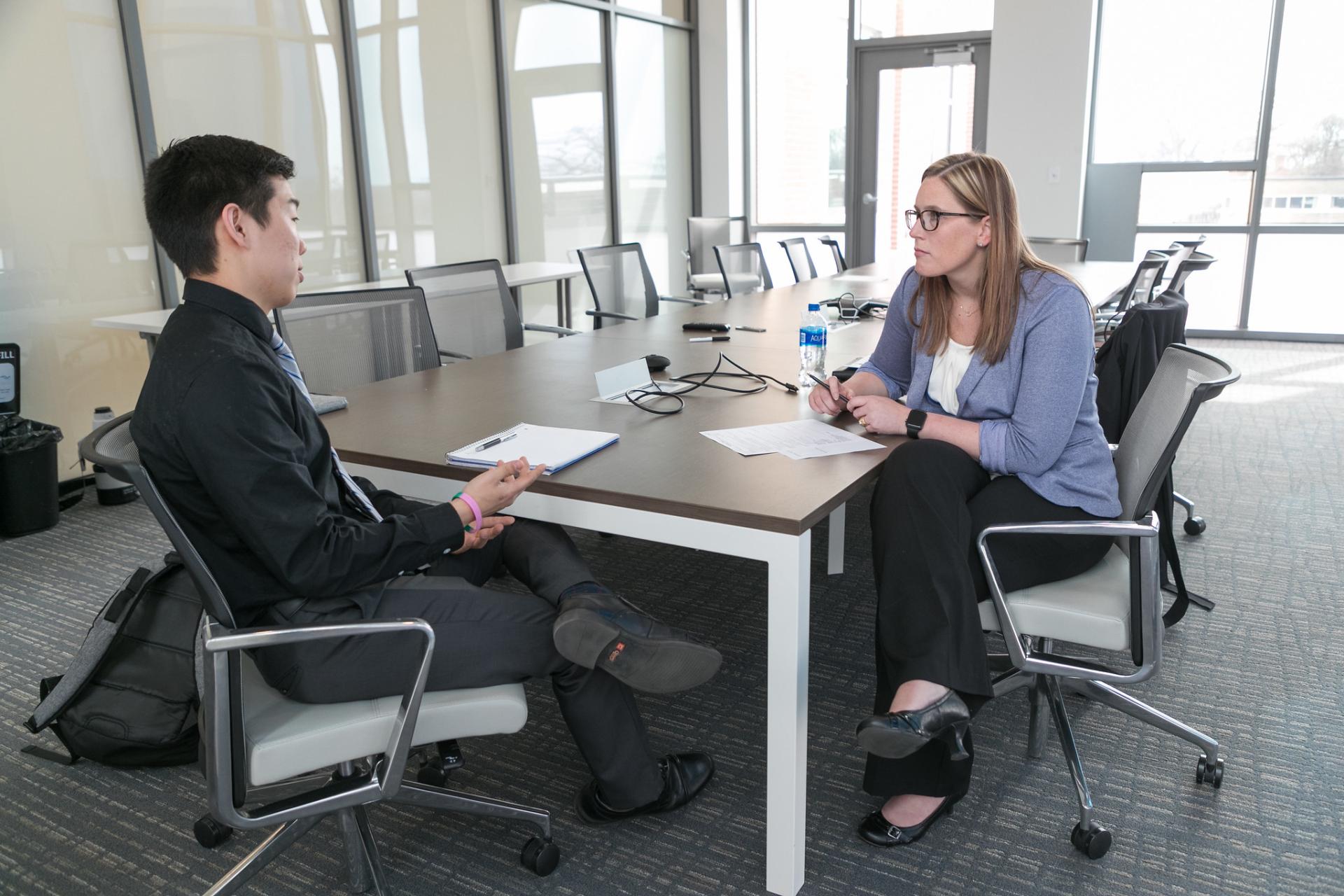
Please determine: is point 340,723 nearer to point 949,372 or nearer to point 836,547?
point 949,372

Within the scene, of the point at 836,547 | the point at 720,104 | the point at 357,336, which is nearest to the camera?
the point at 357,336

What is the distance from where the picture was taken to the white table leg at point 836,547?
122 inches

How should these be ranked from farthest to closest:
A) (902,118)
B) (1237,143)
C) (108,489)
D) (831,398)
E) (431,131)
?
(902,118) → (1237,143) → (431,131) → (108,489) → (831,398)

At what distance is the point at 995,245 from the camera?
6.46 ft

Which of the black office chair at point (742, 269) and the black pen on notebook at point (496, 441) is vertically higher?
the black office chair at point (742, 269)

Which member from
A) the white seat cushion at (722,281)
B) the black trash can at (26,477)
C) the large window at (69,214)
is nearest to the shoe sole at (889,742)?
the black trash can at (26,477)

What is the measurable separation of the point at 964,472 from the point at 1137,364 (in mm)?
766

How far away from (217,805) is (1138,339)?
7.23 feet

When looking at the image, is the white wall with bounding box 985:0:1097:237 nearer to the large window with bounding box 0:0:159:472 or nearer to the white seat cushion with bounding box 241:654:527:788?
the large window with bounding box 0:0:159:472

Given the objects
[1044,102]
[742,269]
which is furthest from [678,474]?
[1044,102]

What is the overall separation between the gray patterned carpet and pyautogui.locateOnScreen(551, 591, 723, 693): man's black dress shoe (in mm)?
433

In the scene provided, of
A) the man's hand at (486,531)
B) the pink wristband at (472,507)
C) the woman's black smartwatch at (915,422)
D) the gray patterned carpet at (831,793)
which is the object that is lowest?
the gray patterned carpet at (831,793)

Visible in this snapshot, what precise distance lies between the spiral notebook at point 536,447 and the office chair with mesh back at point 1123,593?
79 centimetres

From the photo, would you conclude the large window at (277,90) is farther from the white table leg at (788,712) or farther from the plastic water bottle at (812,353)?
the white table leg at (788,712)
